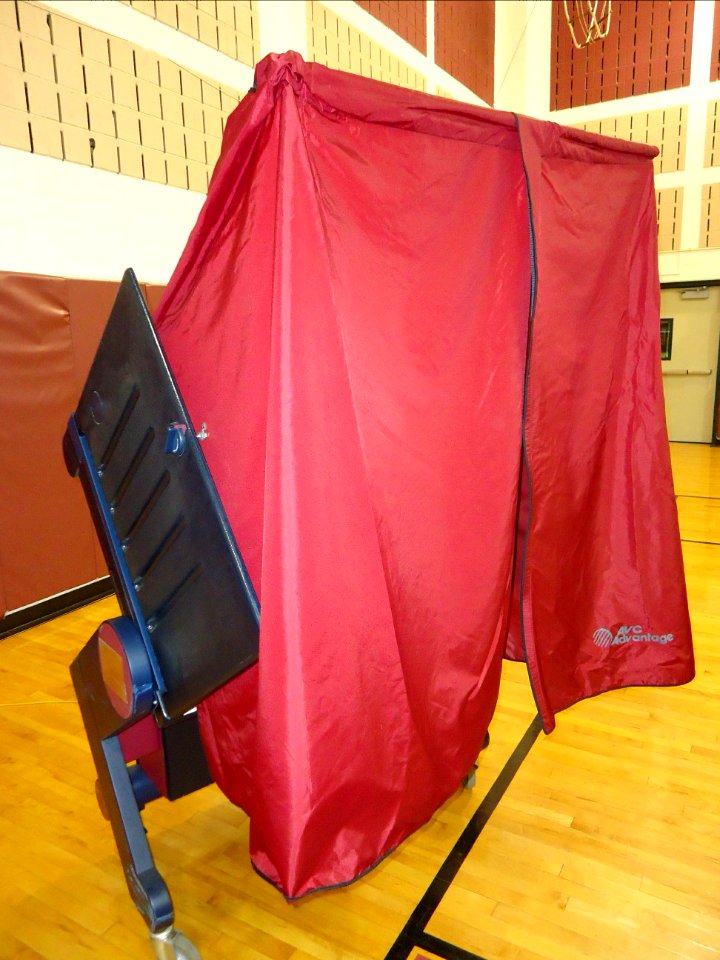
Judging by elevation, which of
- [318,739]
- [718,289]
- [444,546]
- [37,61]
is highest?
[37,61]

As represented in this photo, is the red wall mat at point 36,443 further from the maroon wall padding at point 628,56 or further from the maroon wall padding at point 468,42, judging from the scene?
the maroon wall padding at point 628,56

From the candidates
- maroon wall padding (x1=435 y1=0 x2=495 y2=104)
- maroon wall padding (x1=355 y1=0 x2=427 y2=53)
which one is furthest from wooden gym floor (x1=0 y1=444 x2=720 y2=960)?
maroon wall padding (x1=435 y1=0 x2=495 y2=104)

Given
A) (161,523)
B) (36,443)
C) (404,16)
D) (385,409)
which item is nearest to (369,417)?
(385,409)

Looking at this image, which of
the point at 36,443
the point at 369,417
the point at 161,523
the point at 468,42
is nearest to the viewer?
the point at 161,523

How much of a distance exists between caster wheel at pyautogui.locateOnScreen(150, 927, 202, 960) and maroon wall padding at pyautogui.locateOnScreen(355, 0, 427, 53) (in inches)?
212

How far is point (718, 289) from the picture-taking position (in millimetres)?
6473

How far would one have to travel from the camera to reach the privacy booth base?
1.04 metres

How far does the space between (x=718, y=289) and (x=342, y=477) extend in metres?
6.80

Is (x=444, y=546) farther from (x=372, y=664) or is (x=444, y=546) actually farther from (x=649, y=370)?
(x=649, y=370)

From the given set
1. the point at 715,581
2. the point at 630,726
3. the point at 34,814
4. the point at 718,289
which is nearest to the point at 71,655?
the point at 34,814

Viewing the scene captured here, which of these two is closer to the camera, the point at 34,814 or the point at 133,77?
the point at 34,814

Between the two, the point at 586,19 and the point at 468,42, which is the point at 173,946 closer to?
the point at 468,42

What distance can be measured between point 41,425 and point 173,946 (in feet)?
7.53

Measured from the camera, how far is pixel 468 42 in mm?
5973
